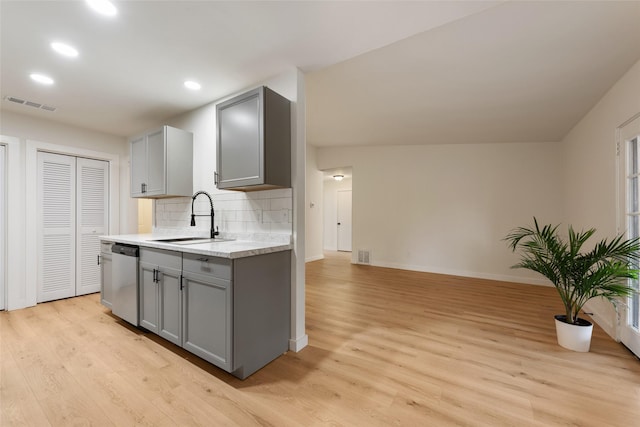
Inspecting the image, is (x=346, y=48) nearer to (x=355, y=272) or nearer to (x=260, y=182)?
(x=260, y=182)

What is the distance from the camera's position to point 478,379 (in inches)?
76.2

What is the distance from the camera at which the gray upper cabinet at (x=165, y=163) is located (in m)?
3.03

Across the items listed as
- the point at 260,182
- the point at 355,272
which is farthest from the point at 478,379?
the point at 355,272

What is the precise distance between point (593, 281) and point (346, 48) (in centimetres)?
277

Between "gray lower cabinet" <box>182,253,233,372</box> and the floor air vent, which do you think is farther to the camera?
the floor air vent

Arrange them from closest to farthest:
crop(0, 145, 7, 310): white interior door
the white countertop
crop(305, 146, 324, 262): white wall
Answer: the white countertop
crop(0, 145, 7, 310): white interior door
crop(305, 146, 324, 262): white wall

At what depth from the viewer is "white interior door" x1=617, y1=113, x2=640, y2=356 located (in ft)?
7.62

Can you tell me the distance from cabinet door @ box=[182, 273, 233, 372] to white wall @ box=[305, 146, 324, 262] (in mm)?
4256

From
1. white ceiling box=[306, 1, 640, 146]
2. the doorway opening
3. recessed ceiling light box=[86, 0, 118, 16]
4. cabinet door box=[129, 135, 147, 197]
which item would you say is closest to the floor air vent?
the doorway opening

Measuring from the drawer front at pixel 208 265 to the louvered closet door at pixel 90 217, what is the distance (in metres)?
2.99

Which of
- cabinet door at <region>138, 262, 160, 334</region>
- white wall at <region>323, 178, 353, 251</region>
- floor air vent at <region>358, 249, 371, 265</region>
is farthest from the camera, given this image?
white wall at <region>323, 178, 353, 251</region>

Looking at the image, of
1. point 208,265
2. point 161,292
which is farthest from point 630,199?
Answer: point 161,292

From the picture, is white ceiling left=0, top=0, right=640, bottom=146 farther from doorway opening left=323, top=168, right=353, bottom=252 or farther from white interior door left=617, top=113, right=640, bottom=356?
doorway opening left=323, top=168, right=353, bottom=252

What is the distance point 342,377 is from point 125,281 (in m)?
2.35
